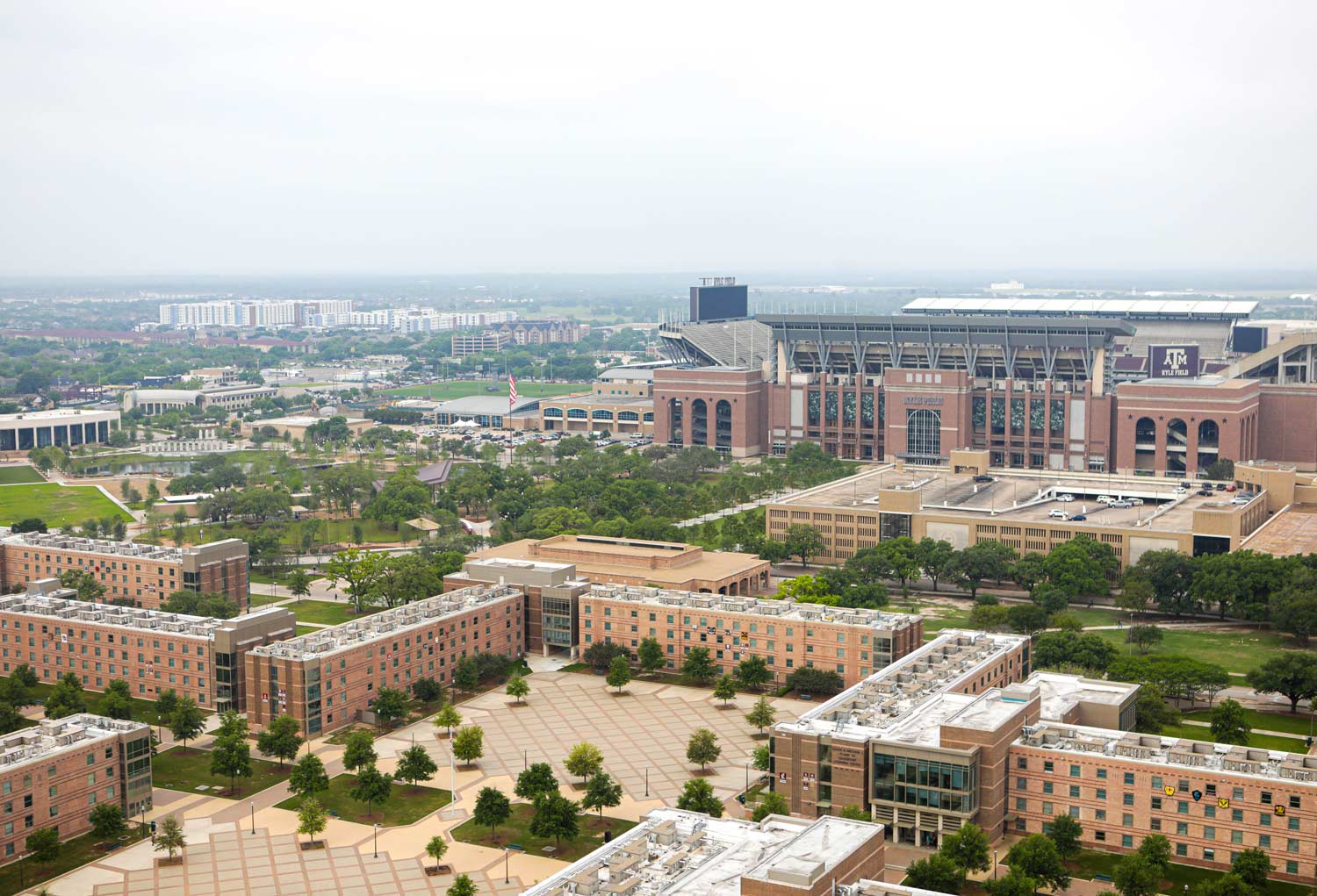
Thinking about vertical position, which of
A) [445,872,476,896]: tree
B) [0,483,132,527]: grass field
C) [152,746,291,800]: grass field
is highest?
[0,483,132,527]: grass field

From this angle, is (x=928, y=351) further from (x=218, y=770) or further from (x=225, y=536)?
(x=218, y=770)

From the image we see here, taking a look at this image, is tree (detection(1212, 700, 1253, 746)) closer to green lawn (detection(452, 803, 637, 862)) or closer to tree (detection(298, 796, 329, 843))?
green lawn (detection(452, 803, 637, 862))

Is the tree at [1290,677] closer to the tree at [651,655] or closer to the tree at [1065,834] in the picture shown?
the tree at [1065,834]

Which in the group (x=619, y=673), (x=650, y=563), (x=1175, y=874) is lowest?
(x=1175, y=874)

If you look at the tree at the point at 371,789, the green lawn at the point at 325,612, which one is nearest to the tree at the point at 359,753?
the tree at the point at 371,789

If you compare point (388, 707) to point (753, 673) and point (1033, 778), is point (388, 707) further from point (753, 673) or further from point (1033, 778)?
point (1033, 778)

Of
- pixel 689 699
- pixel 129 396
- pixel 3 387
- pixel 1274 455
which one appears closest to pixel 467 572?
pixel 689 699

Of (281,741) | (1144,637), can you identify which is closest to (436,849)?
(281,741)

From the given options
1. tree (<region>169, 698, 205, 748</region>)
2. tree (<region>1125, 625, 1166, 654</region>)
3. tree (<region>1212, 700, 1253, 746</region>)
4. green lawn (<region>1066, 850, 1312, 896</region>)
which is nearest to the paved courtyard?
tree (<region>169, 698, 205, 748</region>)
